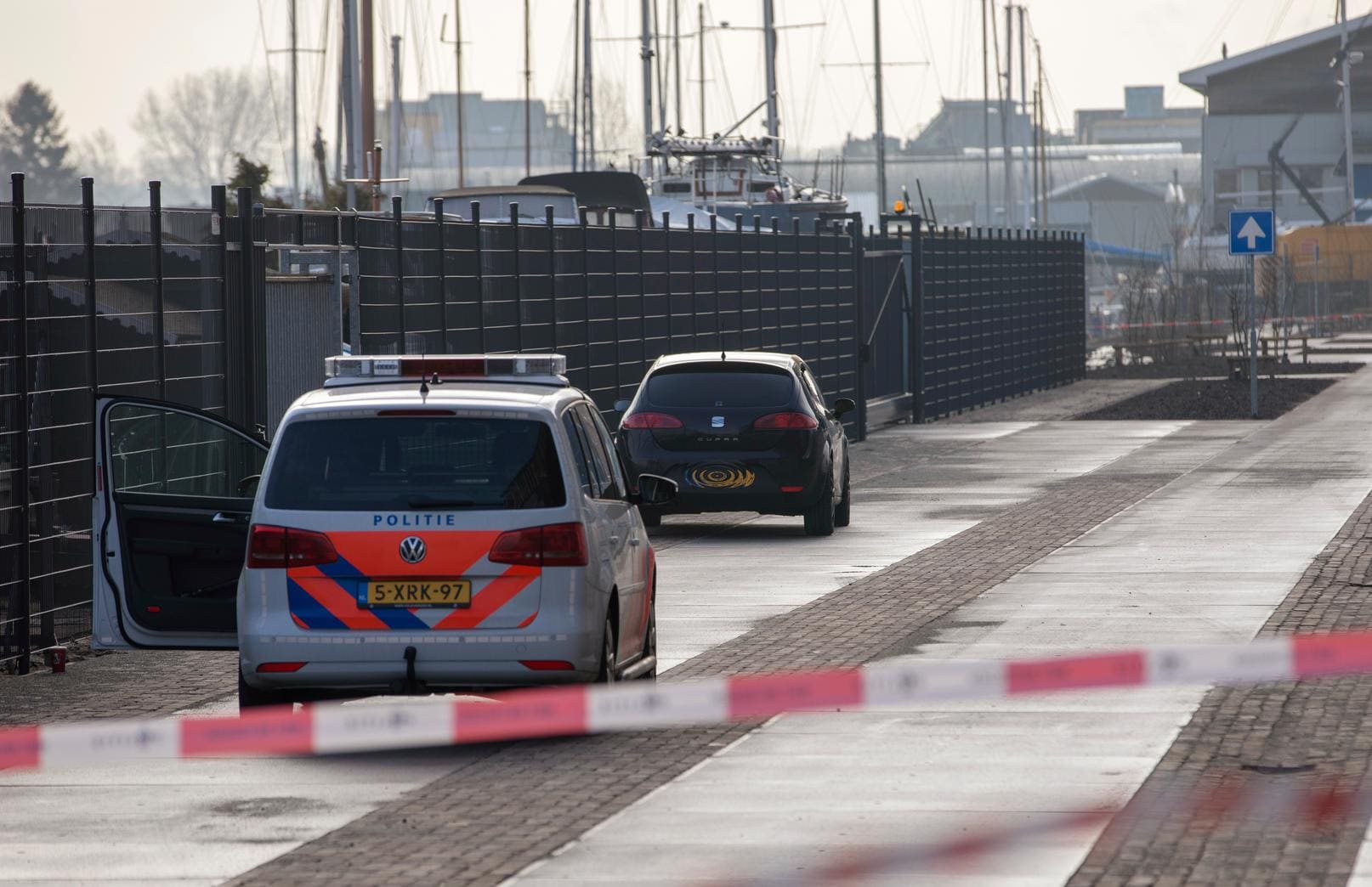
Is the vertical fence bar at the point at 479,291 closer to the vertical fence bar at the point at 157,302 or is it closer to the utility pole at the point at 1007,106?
the vertical fence bar at the point at 157,302

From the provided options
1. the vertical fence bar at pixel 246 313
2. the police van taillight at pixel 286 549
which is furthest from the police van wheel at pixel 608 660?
the vertical fence bar at pixel 246 313

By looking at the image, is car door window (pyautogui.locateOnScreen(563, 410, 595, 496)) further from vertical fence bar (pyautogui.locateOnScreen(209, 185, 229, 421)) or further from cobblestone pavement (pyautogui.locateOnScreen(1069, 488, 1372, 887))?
vertical fence bar (pyautogui.locateOnScreen(209, 185, 229, 421))

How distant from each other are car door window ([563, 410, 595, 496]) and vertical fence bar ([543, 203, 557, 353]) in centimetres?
1195

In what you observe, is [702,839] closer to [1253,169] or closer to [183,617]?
[183,617]

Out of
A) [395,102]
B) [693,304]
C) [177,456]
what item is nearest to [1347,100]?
[395,102]

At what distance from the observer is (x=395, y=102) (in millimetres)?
63188

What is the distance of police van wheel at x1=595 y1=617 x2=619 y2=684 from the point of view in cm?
1056

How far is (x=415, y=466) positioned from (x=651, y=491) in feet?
6.02

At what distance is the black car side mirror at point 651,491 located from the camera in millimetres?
11836

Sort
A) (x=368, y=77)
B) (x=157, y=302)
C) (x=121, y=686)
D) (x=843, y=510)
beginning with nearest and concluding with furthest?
(x=121, y=686)
(x=157, y=302)
(x=843, y=510)
(x=368, y=77)

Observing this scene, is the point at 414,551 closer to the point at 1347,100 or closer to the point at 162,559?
the point at 162,559

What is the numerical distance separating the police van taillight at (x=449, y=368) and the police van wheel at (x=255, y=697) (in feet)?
4.71

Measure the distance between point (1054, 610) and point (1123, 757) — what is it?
15.8ft

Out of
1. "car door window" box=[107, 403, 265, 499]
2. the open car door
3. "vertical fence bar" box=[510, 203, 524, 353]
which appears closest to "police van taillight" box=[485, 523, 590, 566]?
the open car door
